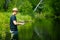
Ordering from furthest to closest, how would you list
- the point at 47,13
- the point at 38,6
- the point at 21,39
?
the point at 38,6, the point at 47,13, the point at 21,39

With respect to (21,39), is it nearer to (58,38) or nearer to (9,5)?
(58,38)

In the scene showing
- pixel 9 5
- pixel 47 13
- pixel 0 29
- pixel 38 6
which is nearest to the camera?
pixel 0 29

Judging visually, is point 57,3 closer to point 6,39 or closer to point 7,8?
point 7,8

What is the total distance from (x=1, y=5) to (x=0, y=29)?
20102 mm

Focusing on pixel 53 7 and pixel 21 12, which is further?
pixel 53 7

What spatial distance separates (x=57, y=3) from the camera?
41.9 metres

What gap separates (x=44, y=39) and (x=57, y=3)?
26.5 metres

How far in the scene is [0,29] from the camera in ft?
63.2

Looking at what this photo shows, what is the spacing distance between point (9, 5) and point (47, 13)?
Answer: 6785mm

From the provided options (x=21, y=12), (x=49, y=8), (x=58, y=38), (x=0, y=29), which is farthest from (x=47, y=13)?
(x=58, y=38)

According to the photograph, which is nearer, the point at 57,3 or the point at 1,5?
the point at 1,5

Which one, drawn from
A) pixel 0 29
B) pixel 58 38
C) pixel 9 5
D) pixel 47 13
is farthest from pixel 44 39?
pixel 47 13

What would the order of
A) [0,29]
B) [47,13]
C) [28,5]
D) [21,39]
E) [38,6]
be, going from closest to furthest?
[21,39] < [0,29] < [28,5] < [47,13] < [38,6]

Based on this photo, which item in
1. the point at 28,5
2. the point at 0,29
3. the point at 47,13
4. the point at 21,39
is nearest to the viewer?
the point at 21,39
